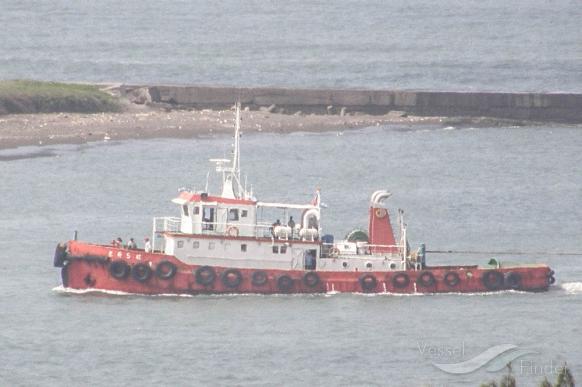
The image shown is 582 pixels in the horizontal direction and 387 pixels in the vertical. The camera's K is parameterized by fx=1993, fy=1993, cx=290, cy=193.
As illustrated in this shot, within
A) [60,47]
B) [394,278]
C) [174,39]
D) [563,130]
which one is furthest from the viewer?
[174,39]

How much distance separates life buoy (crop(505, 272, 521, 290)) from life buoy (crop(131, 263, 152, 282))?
25.2ft

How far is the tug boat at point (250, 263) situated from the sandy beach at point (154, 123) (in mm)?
21868

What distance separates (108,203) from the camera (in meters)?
53.3

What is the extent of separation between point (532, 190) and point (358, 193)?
548 cm

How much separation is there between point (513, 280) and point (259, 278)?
5548 mm

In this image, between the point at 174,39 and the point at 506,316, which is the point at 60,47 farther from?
the point at 506,316

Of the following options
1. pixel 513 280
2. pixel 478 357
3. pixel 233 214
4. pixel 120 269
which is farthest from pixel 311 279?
pixel 478 357

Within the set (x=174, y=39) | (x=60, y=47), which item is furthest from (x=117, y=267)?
(x=174, y=39)

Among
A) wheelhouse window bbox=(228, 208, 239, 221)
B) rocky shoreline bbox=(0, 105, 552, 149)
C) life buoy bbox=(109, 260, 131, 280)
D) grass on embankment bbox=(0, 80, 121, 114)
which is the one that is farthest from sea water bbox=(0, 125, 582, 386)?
grass on embankment bbox=(0, 80, 121, 114)

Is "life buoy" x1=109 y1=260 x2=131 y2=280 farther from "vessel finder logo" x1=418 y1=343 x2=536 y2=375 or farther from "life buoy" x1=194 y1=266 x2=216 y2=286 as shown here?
"vessel finder logo" x1=418 y1=343 x2=536 y2=375

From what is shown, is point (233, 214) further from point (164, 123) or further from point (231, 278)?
point (164, 123)

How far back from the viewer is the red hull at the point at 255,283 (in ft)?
136

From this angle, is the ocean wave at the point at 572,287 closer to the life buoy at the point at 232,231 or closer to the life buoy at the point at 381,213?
the life buoy at the point at 381,213

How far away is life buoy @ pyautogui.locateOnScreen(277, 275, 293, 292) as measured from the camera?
4181cm
